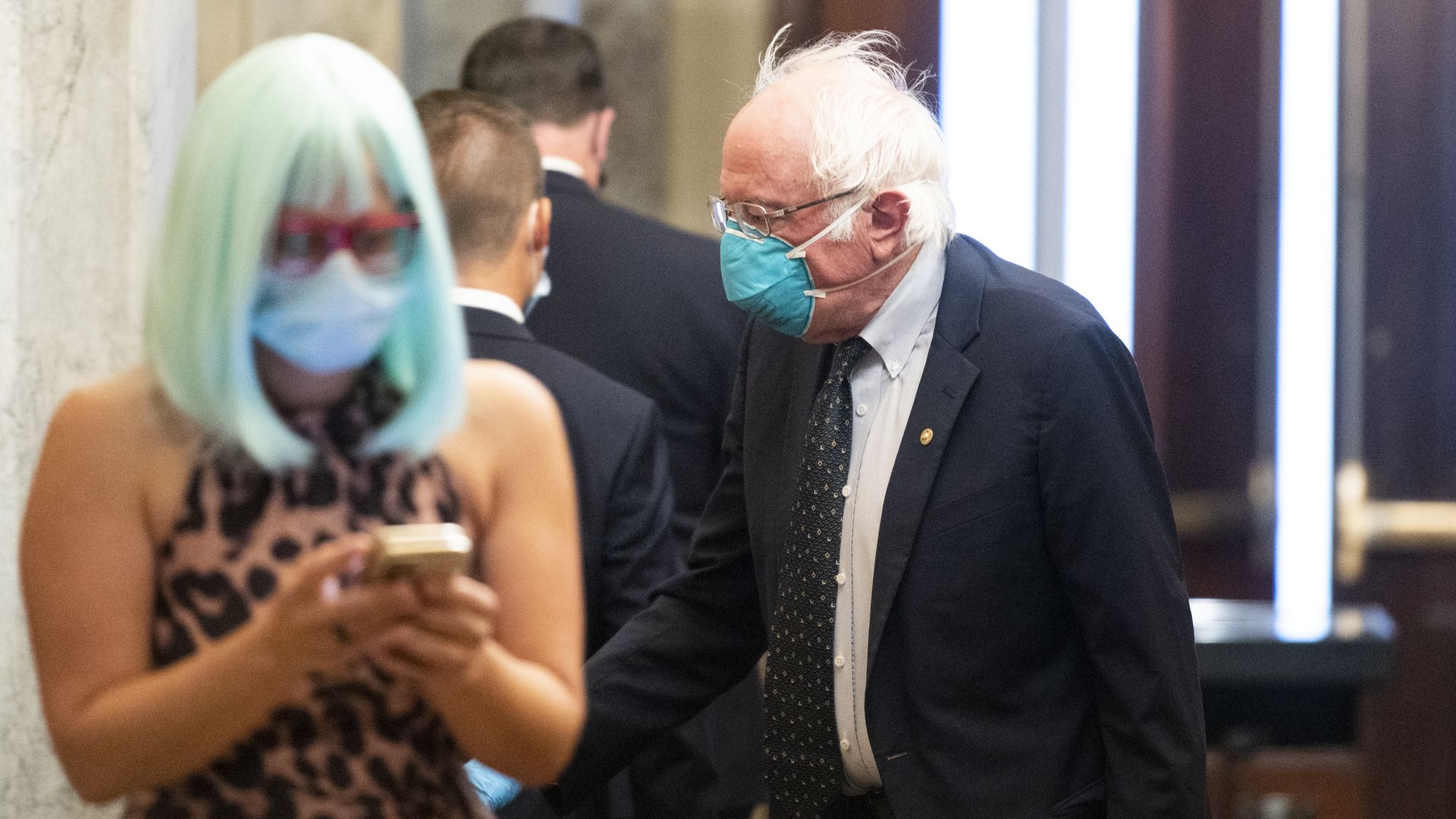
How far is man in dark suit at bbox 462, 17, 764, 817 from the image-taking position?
9.94 feet

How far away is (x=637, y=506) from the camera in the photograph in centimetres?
235

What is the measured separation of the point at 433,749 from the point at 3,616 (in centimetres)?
131

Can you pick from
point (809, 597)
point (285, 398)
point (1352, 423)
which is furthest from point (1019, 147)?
point (285, 398)

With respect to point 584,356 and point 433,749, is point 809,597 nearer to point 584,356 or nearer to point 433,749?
point 433,749

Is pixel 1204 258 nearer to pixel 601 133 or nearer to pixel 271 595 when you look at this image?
pixel 601 133

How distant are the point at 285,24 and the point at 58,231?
171cm

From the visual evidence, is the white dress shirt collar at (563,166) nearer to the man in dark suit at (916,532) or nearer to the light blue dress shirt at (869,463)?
the man in dark suit at (916,532)

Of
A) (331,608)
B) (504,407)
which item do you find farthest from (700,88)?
(331,608)

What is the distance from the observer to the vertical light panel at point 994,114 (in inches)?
166

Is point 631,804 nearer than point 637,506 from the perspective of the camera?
No

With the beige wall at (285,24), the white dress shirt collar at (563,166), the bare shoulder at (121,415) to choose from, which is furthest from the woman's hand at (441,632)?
the beige wall at (285,24)

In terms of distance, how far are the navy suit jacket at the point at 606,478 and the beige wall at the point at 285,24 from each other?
1840 mm

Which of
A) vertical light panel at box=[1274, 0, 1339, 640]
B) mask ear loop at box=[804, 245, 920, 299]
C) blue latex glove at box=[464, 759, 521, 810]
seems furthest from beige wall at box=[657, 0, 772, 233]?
blue latex glove at box=[464, 759, 521, 810]

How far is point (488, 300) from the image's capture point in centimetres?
233
